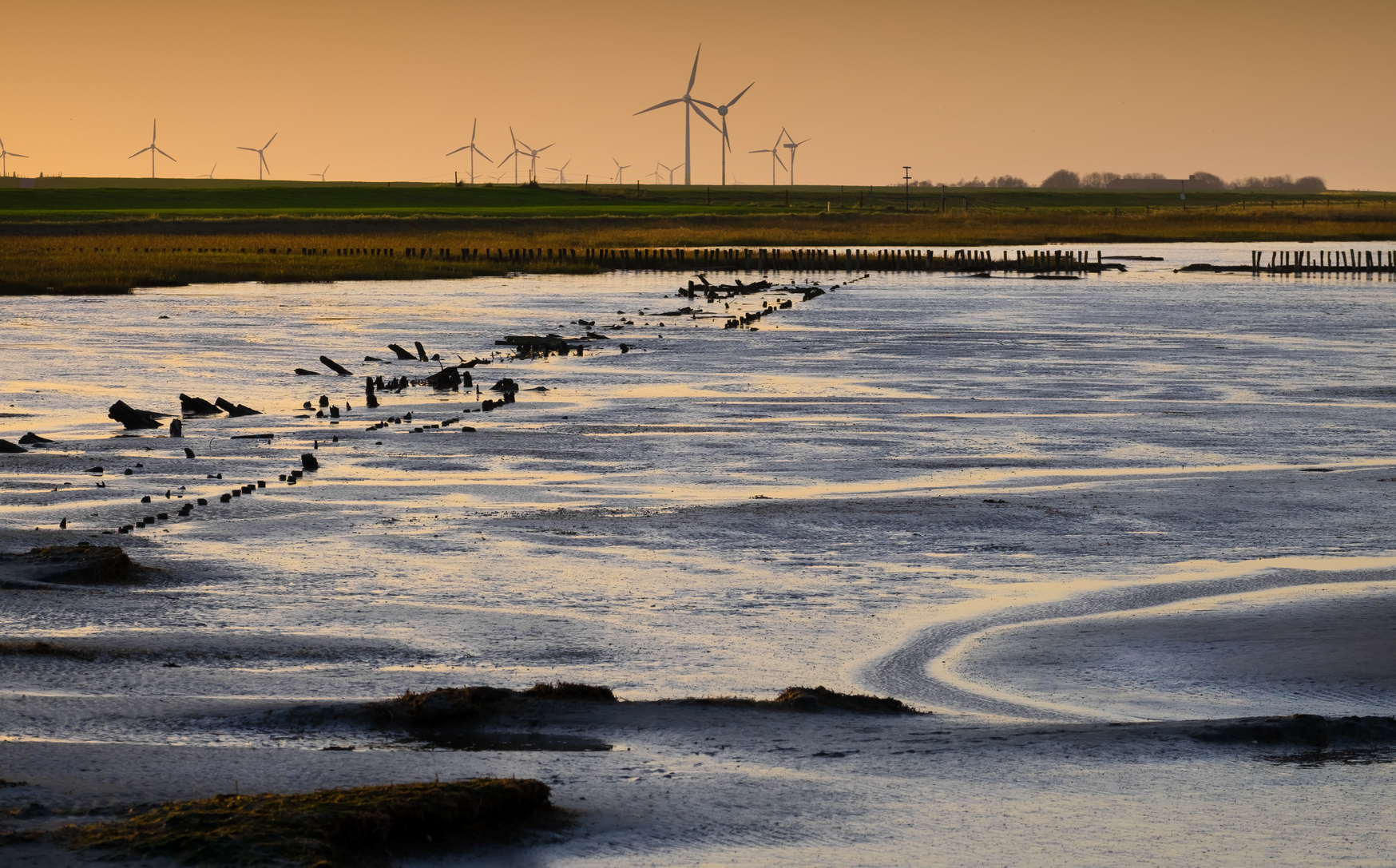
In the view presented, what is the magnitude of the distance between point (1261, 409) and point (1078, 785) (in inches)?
840

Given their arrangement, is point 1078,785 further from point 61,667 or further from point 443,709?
point 61,667

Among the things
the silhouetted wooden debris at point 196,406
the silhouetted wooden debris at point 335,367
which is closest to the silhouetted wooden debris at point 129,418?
the silhouetted wooden debris at point 196,406

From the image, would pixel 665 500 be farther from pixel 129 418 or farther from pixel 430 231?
pixel 430 231

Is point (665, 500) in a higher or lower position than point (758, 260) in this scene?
lower

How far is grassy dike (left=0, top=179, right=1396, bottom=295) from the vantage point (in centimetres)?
8062

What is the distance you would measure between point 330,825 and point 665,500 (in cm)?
1149

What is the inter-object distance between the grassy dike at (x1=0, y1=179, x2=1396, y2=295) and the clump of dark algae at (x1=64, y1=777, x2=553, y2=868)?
6009 centimetres

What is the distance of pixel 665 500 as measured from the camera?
18984mm

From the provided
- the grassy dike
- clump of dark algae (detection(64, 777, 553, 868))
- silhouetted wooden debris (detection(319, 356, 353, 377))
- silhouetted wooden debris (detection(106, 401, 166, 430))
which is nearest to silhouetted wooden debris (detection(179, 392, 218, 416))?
silhouetted wooden debris (detection(106, 401, 166, 430))

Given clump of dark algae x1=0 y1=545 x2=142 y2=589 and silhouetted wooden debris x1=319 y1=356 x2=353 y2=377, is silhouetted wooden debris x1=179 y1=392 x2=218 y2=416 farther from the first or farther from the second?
clump of dark algae x1=0 y1=545 x2=142 y2=589

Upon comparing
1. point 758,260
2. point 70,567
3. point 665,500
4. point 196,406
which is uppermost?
point 758,260

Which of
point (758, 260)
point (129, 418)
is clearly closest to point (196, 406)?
point (129, 418)

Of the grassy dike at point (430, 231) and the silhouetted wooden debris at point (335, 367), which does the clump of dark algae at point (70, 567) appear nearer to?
the silhouetted wooden debris at point (335, 367)

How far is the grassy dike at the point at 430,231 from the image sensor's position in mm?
80625
